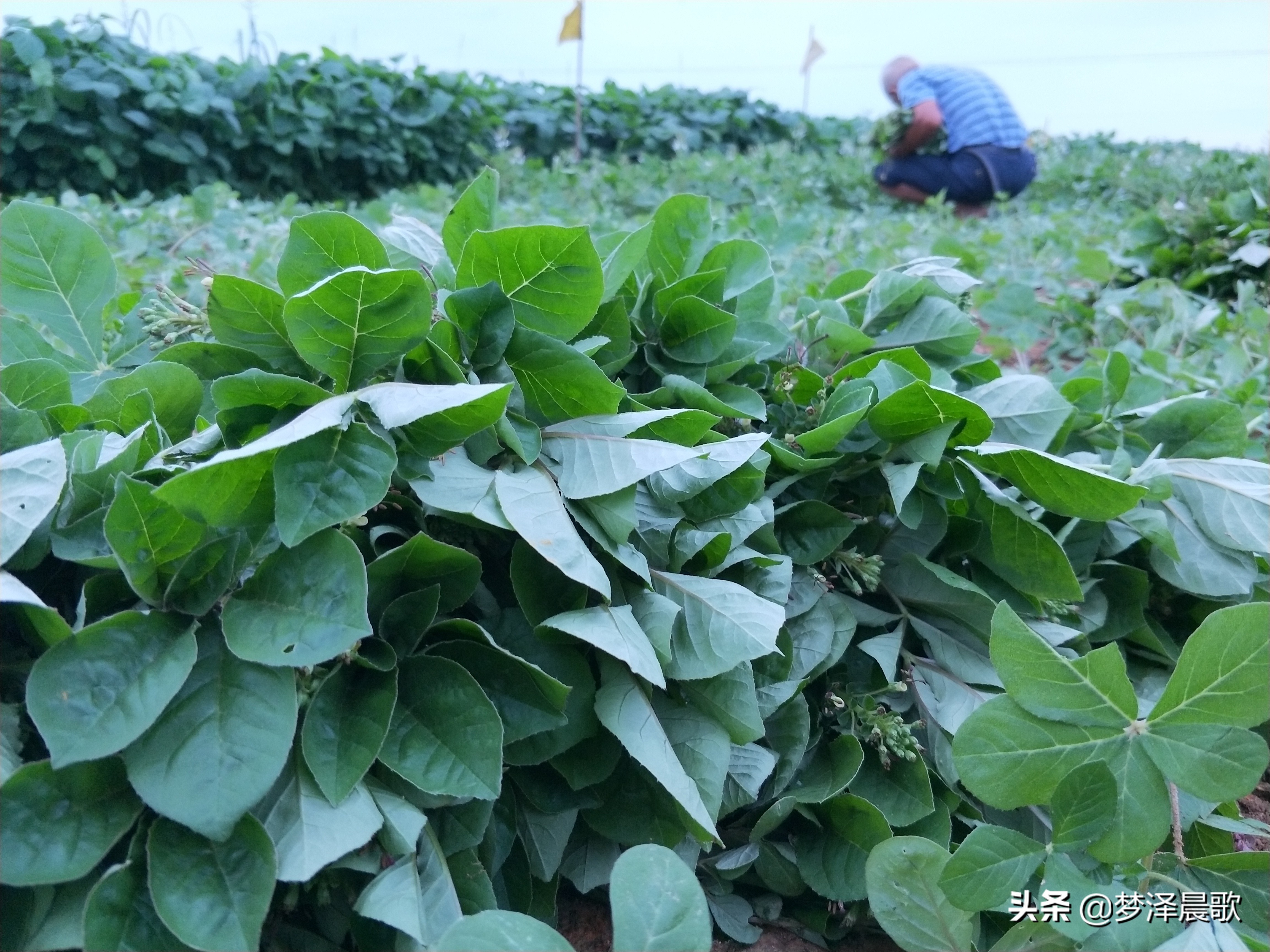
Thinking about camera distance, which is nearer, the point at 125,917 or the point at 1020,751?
the point at 125,917

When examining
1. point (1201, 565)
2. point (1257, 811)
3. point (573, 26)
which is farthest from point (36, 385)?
point (573, 26)

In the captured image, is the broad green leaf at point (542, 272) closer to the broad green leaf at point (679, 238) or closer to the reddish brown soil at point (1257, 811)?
the broad green leaf at point (679, 238)

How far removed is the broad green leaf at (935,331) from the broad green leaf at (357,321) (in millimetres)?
791

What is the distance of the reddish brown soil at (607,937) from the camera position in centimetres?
100

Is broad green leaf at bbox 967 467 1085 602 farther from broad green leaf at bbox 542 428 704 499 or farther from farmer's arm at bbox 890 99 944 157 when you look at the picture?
farmer's arm at bbox 890 99 944 157

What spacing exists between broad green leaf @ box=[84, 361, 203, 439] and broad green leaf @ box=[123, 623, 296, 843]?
32 centimetres

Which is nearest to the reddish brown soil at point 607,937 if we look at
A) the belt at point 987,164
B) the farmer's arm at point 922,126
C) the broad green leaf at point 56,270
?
the broad green leaf at point 56,270

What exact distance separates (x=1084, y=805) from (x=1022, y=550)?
13.5 inches

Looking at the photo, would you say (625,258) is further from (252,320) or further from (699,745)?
(699,745)

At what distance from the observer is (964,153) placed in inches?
248

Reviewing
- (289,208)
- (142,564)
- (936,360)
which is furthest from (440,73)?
(142,564)

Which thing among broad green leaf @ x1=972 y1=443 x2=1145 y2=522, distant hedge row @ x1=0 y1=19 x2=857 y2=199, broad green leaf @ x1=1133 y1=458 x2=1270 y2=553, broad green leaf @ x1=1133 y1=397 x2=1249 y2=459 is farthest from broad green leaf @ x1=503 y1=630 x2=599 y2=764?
distant hedge row @ x1=0 y1=19 x2=857 y2=199

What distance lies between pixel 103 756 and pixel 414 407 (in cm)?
36

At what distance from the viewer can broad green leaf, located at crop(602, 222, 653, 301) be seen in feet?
3.62
